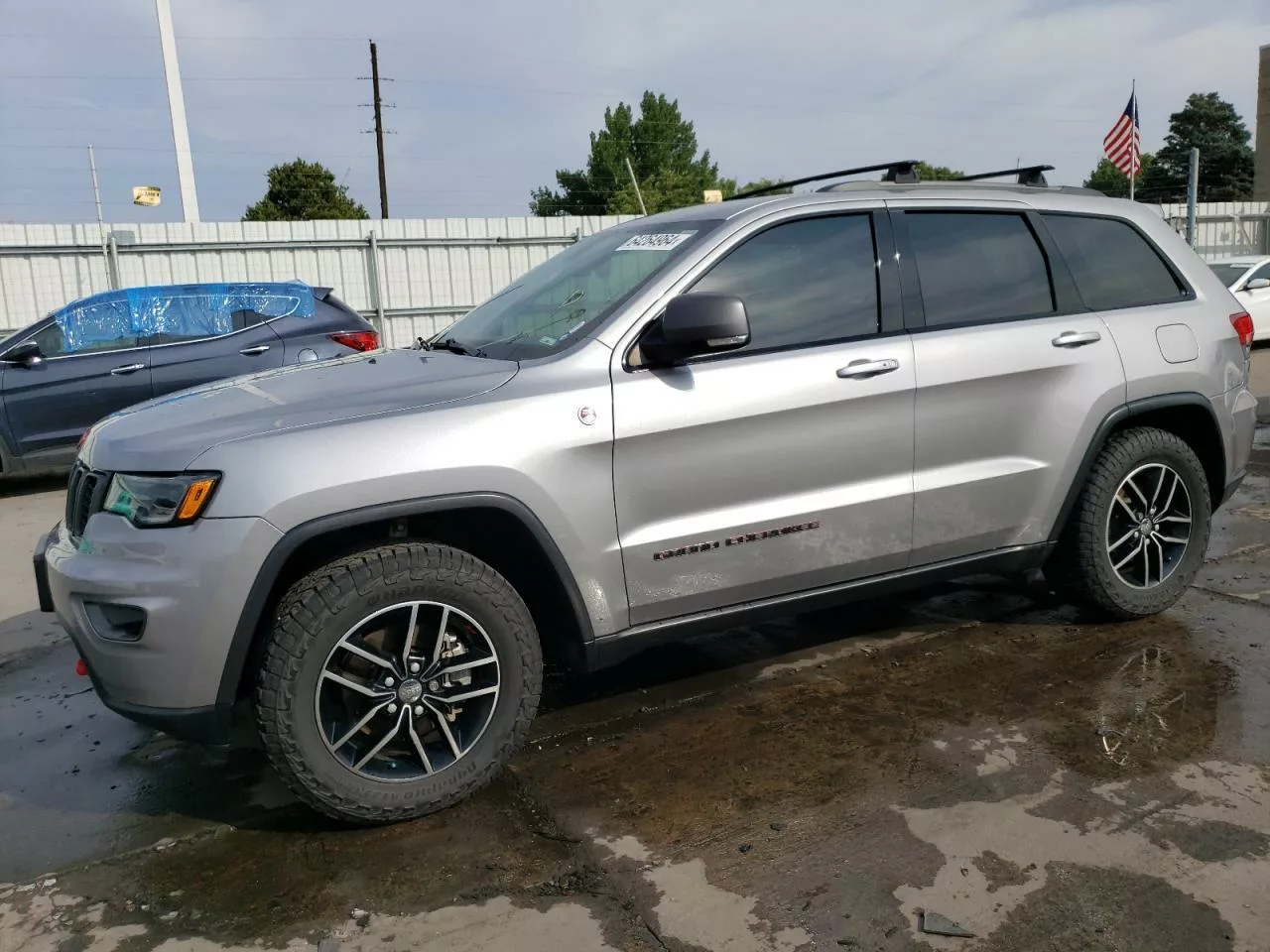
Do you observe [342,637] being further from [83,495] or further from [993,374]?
[993,374]

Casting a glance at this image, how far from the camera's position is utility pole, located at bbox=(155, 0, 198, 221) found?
1719 centimetres

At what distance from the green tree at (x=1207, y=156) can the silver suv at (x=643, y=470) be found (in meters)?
62.9

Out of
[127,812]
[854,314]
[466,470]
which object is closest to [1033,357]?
[854,314]

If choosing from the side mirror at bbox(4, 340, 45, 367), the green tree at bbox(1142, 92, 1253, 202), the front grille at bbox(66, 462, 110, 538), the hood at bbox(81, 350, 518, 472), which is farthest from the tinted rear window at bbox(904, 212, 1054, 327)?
the green tree at bbox(1142, 92, 1253, 202)

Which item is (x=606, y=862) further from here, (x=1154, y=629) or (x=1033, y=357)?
(x=1154, y=629)

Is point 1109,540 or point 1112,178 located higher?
point 1112,178

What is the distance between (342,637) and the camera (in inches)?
108

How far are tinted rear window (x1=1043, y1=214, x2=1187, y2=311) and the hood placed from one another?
2.38 m

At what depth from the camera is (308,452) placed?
2674mm

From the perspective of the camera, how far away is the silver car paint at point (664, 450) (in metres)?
2.66

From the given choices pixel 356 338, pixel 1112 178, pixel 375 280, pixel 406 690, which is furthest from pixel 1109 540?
pixel 1112 178

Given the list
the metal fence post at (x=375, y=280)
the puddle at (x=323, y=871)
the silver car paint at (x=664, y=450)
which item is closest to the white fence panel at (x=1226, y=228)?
the metal fence post at (x=375, y=280)

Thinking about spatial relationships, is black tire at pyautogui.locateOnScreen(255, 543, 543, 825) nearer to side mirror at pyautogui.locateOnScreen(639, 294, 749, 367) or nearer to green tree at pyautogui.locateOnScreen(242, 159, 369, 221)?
side mirror at pyautogui.locateOnScreen(639, 294, 749, 367)

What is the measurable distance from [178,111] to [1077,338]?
58.0 ft
